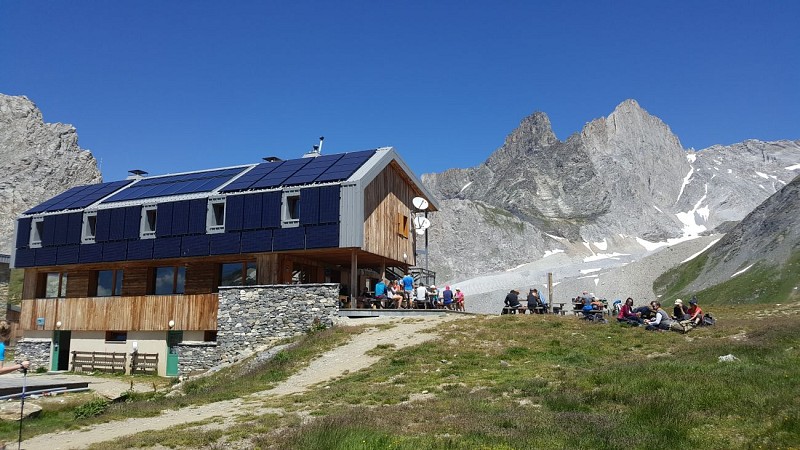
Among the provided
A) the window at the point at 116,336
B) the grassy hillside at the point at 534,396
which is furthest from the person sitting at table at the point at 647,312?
the window at the point at 116,336

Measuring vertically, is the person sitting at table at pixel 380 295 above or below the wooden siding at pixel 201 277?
below

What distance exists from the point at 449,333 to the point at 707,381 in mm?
11113

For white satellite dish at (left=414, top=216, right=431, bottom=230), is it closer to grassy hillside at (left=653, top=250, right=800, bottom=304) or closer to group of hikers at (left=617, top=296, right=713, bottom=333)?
group of hikers at (left=617, top=296, right=713, bottom=333)

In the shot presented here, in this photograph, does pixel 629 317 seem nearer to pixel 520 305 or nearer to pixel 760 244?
pixel 520 305

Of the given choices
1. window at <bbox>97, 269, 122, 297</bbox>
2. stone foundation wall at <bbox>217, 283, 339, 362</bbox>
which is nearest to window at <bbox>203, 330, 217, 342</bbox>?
stone foundation wall at <bbox>217, 283, 339, 362</bbox>

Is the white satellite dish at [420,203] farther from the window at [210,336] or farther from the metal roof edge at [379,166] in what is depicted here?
the window at [210,336]

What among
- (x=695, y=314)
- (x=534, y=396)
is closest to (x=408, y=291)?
(x=695, y=314)

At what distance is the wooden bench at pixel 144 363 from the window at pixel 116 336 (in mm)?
1863

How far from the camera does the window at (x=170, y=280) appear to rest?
34.4 metres

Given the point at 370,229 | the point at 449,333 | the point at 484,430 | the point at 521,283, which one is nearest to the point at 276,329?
the point at 370,229

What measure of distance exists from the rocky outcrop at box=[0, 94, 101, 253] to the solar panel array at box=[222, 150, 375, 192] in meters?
103

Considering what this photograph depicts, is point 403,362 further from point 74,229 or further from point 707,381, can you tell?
point 74,229

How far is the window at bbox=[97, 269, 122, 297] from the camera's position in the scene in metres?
36.3

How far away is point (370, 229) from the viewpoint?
31.4 meters
